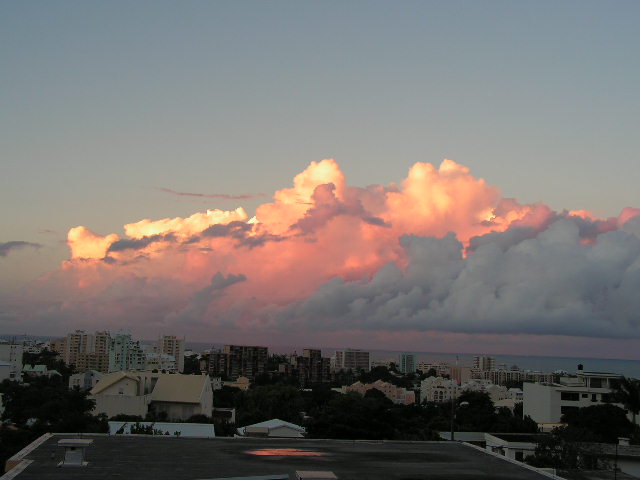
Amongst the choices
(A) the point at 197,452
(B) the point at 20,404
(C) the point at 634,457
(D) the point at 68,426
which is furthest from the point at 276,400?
(A) the point at 197,452

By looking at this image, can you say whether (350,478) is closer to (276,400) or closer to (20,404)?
(20,404)

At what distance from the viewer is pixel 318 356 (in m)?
184

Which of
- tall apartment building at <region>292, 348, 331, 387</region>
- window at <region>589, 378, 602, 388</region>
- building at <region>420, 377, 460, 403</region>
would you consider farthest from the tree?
tall apartment building at <region>292, 348, 331, 387</region>

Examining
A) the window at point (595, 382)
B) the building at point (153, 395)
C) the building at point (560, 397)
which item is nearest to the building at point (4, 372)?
the building at point (153, 395)

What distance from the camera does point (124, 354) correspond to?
557 feet

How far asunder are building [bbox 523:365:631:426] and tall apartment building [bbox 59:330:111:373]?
125030 mm

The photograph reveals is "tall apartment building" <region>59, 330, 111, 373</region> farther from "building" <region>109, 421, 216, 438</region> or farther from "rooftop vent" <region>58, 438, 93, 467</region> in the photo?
"rooftop vent" <region>58, 438, 93, 467</region>

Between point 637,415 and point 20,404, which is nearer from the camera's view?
point 20,404

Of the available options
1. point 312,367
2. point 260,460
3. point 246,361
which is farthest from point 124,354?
point 260,460

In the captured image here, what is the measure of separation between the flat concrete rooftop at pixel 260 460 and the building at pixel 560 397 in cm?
4187

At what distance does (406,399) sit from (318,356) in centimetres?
5067

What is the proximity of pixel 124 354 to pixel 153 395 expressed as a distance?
126m

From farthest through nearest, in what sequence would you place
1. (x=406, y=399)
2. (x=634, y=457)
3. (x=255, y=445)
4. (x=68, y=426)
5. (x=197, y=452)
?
(x=406, y=399) → (x=68, y=426) → (x=634, y=457) → (x=255, y=445) → (x=197, y=452)

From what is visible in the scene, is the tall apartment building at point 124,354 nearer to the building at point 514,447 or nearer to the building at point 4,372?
the building at point 4,372
